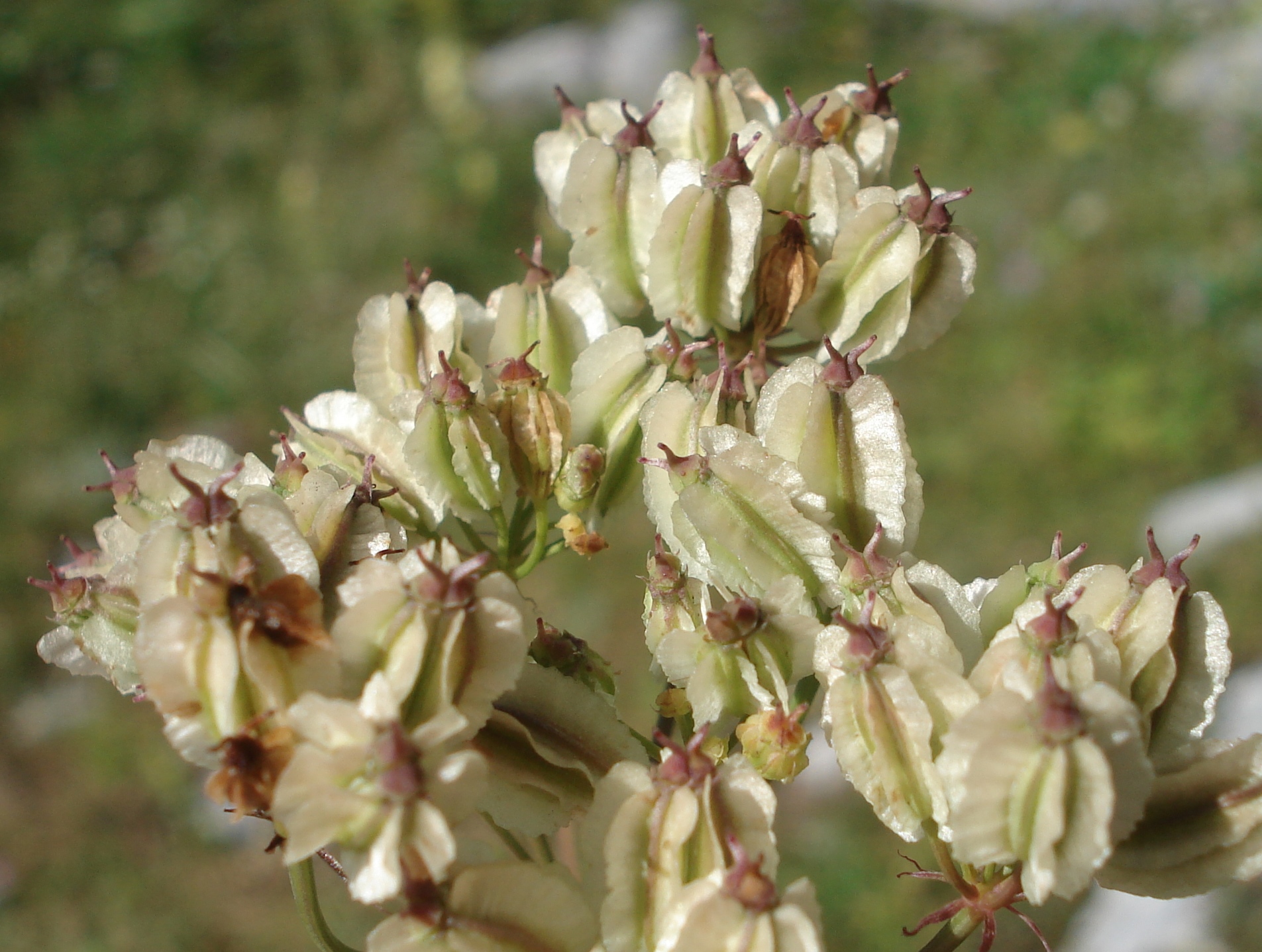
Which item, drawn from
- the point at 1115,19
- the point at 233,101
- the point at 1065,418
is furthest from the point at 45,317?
the point at 1115,19

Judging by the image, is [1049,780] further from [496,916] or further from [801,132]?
[801,132]

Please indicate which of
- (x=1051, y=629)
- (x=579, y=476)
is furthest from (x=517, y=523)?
(x=1051, y=629)

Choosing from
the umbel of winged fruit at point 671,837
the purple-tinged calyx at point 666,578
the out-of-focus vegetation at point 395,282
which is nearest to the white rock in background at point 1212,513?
the out-of-focus vegetation at point 395,282

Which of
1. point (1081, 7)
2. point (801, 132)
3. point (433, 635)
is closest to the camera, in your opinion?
point (433, 635)

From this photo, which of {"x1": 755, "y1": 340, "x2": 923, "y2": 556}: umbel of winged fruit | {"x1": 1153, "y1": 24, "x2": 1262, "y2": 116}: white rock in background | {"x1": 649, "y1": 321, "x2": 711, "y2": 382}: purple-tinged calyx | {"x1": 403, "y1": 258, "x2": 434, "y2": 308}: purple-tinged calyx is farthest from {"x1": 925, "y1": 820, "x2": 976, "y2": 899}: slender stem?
{"x1": 1153, "y1": 24, "x2": 1262, "y2": 116}: white rock in background

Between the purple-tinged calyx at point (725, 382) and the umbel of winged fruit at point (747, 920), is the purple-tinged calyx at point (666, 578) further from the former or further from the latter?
the umbel of winged fruit at point (747, 920)
